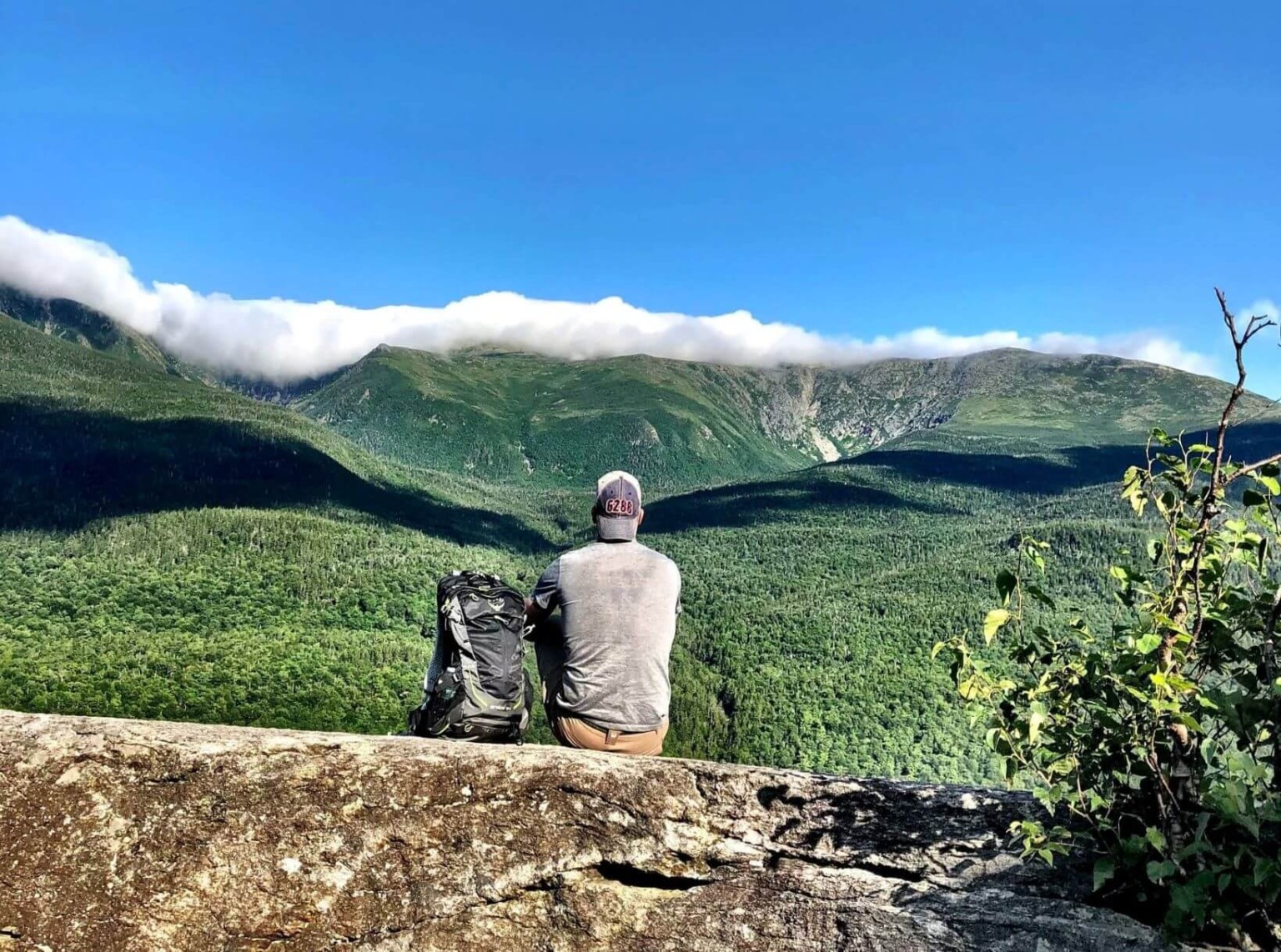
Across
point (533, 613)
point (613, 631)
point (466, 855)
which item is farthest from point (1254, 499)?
point (533, 613)

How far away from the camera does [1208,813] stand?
11.7ft

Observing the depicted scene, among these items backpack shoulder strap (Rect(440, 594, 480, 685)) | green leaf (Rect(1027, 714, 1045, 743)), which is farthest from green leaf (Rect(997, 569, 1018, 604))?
backpack shoulder strap (Rect(440, 594, 480, 685))

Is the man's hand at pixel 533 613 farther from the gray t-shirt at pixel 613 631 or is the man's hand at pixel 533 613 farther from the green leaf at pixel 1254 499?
the green leaf at pixel 1254 499

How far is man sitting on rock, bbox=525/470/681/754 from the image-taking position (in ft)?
24.3

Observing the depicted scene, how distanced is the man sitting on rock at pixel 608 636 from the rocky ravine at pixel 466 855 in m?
2.30

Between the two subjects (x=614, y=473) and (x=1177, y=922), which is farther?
(x=614, y=473)

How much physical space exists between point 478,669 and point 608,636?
1219 millimetres

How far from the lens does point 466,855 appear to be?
15.2 ft

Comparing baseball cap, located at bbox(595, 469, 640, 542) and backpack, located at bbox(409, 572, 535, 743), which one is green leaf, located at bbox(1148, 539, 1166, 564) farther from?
backpack, located at bbox(409, 572, 535, 743)

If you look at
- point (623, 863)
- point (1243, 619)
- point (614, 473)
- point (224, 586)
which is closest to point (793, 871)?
point (623, 863)

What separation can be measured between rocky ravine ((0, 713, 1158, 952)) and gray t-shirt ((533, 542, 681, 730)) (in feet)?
7.49

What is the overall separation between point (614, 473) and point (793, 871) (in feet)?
14.1

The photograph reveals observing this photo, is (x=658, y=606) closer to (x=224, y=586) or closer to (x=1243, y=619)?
(x=1243, y=619)

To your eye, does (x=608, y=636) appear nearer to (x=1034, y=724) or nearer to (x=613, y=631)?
(x=613, y=631)
